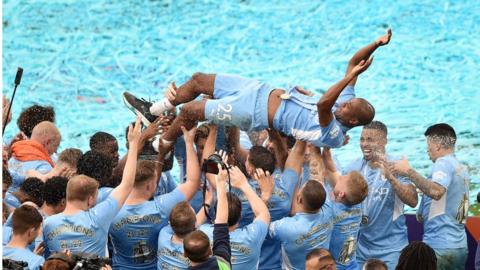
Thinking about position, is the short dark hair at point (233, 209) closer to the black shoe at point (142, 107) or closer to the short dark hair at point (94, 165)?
the short dark hair at point (94, 165)

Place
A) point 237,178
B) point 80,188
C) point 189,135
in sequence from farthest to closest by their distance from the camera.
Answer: point 189,135, point 237,178, point 80,188

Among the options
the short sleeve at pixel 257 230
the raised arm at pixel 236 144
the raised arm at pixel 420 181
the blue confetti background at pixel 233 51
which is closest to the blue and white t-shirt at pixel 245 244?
the short sleeve at pixel 257 230

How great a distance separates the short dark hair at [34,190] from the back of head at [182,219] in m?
1.02

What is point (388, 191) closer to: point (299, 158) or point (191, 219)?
point (299, 158)

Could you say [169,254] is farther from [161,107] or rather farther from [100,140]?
Result: [161,107]

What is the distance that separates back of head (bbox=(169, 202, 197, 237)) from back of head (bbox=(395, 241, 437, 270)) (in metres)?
1.15

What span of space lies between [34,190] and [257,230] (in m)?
1.42

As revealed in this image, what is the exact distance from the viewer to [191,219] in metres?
5.67

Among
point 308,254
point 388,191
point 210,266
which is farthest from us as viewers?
point 388,191

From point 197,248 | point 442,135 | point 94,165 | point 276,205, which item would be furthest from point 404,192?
point 197,248

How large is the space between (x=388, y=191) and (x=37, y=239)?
7.76 ft

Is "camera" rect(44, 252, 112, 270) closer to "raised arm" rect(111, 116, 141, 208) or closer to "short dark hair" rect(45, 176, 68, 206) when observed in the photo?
"raised arm" rect(111, 116, 141, 208)

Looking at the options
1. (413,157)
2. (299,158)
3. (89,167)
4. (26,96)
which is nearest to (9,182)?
(89,167)

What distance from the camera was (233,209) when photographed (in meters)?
5.78
